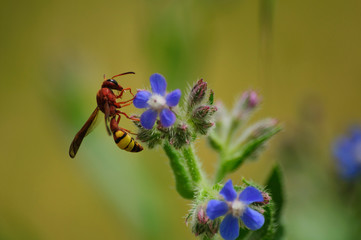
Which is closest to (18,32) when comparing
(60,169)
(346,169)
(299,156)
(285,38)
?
(60,169)

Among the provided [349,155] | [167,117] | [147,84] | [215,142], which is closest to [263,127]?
[215,142]

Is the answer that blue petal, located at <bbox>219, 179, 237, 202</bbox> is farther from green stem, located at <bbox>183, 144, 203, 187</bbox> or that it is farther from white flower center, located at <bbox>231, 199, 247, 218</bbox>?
green stem, located at <bbox>183, 144, 203, 187</bbox>

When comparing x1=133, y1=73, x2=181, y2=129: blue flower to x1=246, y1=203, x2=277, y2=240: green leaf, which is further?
x1=246, y1=203, x2=277, y2=240: green leaf

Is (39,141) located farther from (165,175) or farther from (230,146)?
(230,146)

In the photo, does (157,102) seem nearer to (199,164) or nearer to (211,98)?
(211,98)

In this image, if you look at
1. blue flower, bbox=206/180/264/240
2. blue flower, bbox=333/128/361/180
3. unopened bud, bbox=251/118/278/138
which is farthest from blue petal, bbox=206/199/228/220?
blue flower, bbox=333/128/361/180

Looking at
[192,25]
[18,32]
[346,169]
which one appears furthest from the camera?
[18,32]
